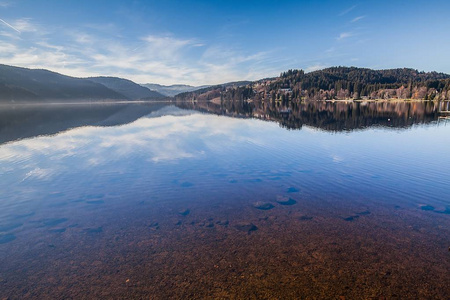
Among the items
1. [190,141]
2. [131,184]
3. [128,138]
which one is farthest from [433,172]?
[128,138]

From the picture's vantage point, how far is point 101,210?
1712cm

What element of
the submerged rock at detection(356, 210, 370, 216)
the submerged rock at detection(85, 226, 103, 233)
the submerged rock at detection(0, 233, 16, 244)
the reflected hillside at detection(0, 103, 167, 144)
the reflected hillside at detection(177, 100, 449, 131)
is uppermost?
the reflected hillside at detection(0, 103, 167, 144)

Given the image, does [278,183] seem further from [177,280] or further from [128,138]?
[128,138]

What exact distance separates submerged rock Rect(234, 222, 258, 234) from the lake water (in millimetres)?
127

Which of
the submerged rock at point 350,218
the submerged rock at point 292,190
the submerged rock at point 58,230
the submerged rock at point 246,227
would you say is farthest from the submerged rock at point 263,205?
the submerged rock at point 58,230

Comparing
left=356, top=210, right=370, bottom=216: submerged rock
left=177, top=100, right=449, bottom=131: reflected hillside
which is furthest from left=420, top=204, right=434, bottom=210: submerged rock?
left=177, top=100, right=449, bottom=131: reflected hillside

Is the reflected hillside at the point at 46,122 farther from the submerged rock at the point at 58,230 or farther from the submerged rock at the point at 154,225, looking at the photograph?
the submerged rock at the point at 154,225

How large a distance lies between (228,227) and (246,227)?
3.69 feet

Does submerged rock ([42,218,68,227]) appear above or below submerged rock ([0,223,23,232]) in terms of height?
below

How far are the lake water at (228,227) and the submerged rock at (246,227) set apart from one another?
13cm

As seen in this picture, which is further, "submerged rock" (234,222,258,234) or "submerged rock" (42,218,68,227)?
"submerged rock" (42,218,68,227)

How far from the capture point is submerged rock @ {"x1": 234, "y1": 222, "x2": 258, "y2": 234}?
1416 centimetres

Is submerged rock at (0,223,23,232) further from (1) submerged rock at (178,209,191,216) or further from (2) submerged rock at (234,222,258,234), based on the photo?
(2) submerged rock at (234,222,258,234)

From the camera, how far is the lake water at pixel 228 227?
32.7 ft
